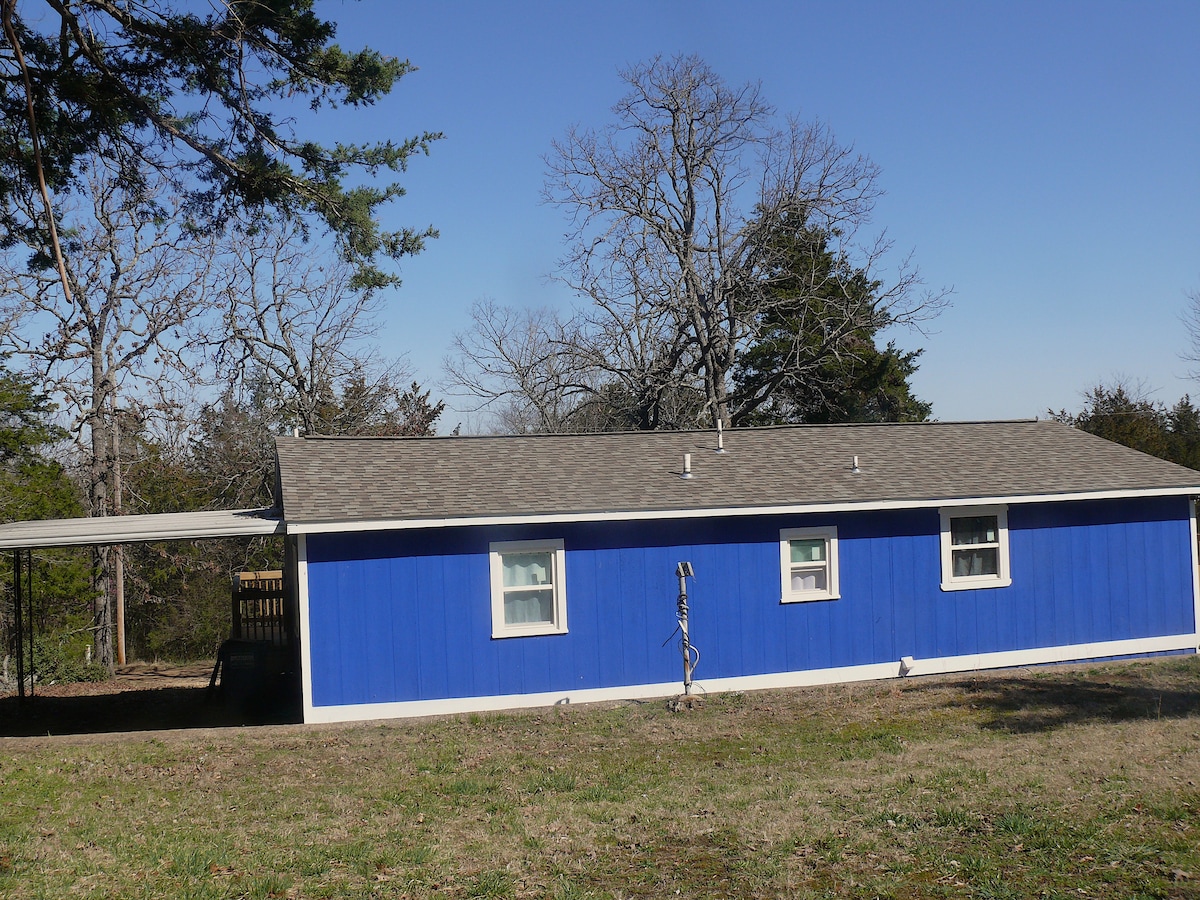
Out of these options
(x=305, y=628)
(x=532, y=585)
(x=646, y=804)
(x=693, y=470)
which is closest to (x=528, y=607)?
(x=532, y=585)

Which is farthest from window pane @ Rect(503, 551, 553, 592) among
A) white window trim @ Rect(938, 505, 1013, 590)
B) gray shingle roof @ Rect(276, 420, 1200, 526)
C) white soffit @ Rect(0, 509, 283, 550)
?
white window trim @ Rect(938, 505, 1013, 590)

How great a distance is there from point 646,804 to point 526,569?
548cm

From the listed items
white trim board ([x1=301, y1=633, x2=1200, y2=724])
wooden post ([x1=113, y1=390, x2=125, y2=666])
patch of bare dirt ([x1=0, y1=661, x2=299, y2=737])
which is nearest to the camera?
white trim board ([x1=301, y1=633, x2=1200, y2=724])

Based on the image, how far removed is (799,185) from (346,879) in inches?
1009

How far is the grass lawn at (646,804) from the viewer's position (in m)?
6.38

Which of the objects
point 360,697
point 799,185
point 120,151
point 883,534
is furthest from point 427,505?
point 799,185

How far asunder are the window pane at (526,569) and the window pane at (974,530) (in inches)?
231

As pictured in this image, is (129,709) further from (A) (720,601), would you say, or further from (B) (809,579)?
(B) (809,579)

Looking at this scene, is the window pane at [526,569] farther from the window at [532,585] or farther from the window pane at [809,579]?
the window pane at [809,579]

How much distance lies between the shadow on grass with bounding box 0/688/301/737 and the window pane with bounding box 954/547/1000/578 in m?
9.35

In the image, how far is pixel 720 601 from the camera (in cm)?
1388

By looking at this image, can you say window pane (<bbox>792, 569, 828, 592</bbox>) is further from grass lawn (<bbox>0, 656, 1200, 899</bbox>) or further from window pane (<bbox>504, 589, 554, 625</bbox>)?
window pane (<bbox>504, 589, 554, 625</bbox>)

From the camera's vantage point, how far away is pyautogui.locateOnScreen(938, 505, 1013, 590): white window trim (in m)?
14.7

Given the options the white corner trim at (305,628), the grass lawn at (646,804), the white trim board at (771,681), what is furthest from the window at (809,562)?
the white corner trim at (305,628)
